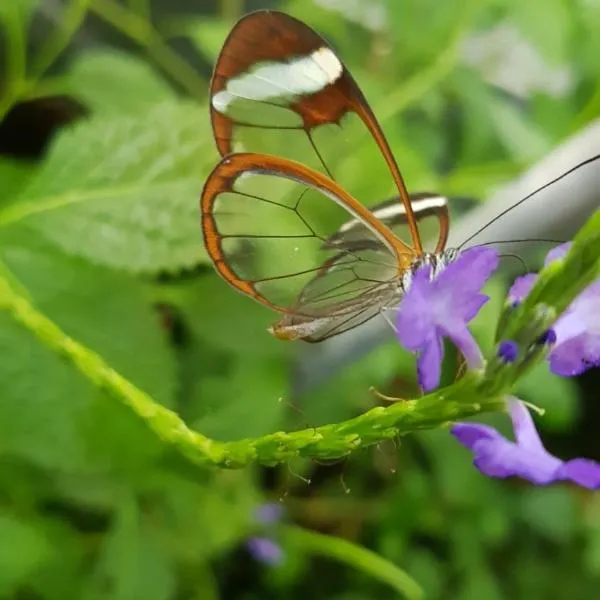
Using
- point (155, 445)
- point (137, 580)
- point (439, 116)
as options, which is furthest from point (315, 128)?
point (439, 116)

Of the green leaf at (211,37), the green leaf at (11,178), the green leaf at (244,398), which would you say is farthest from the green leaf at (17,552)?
the green leaf at (211,37)

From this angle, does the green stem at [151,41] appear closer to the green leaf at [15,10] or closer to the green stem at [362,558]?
the green leaf at [15,10]

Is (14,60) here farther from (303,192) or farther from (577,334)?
(577,334)

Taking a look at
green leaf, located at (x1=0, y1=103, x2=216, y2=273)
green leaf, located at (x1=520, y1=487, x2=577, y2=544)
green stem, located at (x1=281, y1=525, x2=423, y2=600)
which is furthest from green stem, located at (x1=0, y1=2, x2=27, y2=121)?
green leaf, located at (x1=520, y1=487, x2=577, y2=544)

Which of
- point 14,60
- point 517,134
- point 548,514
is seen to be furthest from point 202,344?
point 548,514

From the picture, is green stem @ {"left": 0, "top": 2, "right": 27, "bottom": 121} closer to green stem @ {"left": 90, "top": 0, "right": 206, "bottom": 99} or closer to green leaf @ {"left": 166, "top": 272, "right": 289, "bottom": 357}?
green stem @ {"left": 90, "top": 0, "right": 206, "bottom": 99}

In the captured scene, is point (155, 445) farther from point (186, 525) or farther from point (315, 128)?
point (315, 128)
